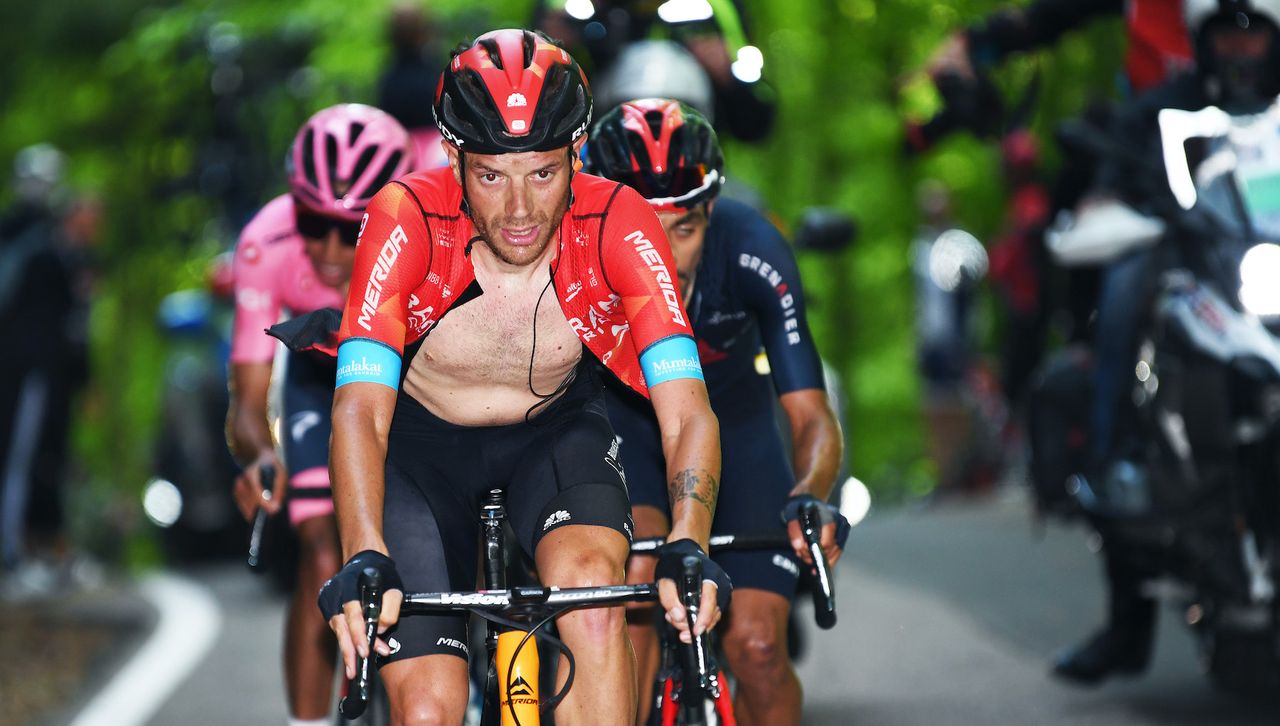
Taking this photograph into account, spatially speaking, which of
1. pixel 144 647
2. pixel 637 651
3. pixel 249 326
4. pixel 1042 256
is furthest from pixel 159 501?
pixel 637 651

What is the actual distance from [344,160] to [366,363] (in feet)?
7.64

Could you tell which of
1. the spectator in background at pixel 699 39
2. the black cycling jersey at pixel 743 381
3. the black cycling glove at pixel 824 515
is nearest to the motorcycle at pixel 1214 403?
the black cycling jersey at pixel 743 381

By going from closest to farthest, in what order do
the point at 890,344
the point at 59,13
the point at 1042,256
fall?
the point at 1042,256 < the point at 59,13 < the point at 890,344

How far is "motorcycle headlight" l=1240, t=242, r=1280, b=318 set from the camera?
23.2ft

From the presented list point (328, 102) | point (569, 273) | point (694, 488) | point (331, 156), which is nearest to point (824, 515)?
point (694, 488)

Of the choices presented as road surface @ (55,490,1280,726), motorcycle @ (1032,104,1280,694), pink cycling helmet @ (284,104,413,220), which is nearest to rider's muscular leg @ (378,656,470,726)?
pink cycling helmet @ (284,104,413,220)

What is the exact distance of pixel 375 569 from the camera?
4250mm

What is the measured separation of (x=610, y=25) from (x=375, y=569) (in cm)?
520

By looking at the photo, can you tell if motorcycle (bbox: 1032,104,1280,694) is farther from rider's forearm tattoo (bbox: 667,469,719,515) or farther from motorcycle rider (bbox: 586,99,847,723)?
rider's forearm tattoo (bbox: 667,469,719,515)

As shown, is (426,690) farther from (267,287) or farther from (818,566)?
(267,287)

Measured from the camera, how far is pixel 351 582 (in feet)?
13.8

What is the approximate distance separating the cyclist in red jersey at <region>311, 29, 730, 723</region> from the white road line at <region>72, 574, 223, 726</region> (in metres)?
4.10

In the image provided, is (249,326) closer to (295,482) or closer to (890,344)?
(295,482)

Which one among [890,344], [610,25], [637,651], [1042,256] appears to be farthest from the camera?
[890,344]
